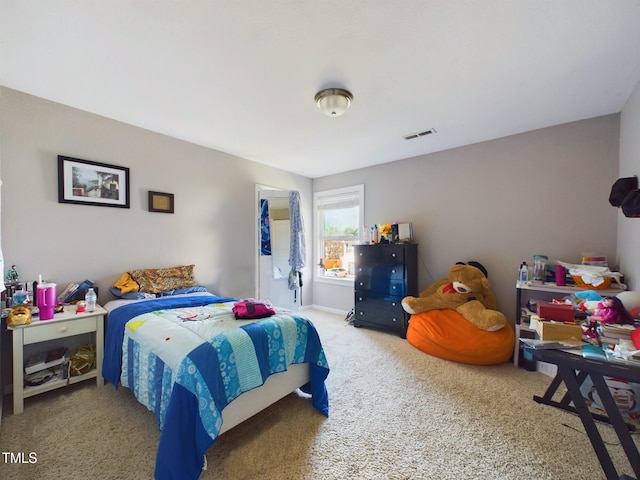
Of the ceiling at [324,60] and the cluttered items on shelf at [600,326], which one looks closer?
the cluttered items on shelf at [600,326]

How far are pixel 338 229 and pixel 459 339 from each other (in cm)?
249

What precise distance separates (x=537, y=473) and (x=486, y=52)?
Answer: 2.45 meters

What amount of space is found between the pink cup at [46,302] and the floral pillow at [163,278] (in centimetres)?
67

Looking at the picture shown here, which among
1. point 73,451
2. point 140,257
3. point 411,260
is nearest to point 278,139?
point 140,257

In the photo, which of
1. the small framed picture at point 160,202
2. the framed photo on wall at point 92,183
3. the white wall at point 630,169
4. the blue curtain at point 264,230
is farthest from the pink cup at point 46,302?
the white wall at point 630,169

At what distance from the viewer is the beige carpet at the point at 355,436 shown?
1380 mm

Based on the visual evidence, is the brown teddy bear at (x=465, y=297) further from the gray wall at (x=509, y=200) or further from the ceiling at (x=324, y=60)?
the ceiling at (x=324, y=60)

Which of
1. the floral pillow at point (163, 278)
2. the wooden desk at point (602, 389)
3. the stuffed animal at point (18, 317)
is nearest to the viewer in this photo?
the wooden desk at point (602, 389)

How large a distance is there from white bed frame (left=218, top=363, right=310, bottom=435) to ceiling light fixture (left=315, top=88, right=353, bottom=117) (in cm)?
201

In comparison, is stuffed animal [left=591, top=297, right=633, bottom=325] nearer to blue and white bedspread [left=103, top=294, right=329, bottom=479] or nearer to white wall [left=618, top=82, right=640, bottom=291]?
white wall [left=618, top=82, right=640, bottom=291]

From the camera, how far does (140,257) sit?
276 cm

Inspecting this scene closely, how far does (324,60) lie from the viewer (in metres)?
1.73

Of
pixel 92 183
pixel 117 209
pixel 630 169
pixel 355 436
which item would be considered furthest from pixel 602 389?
pixel 92 183

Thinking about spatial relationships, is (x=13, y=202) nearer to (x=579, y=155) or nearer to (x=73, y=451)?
(x=73, y=451)
